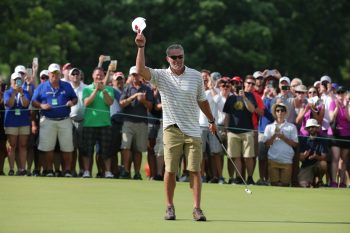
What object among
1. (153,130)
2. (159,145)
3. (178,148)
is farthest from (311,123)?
(178,148)

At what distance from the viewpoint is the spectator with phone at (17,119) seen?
21.2 m

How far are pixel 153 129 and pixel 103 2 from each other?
1116 inches

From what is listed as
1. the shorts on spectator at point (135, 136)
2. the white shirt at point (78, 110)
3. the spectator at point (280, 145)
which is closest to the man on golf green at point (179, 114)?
the spectator at point (280, 145)

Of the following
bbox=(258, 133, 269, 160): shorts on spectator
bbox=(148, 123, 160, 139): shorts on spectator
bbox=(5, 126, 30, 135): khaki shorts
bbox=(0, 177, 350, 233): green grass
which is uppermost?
bbox=(148, 123, 160, 139): shorts on spectator

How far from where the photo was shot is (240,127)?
21422 millimetres

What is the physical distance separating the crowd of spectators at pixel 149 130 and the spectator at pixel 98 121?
0.02 m

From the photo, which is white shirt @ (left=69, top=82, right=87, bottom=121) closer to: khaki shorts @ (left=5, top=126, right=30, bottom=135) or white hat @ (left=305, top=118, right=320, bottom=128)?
khaki shorts @ (left=5, top=126, right=30, bottom=135)

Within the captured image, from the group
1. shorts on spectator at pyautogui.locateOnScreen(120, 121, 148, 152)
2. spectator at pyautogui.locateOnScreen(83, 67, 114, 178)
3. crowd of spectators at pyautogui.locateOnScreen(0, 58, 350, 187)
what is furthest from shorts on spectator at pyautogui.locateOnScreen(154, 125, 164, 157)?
spectator at pyautogui.locateOnScreen(83, 67, 114, 178)

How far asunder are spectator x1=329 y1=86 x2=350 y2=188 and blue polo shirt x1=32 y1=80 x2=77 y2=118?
4852 millimetres

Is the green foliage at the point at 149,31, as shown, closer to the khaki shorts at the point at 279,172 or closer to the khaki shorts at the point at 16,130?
the khaki shorts at the point at 16,130

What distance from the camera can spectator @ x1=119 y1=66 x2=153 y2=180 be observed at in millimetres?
21625

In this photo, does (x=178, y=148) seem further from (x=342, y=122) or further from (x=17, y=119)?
(x=342, y=122)

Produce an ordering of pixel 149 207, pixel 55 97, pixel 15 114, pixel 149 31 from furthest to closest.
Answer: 1. pixel 149 31
2. pixel 15 114
3. pixel 55 97
4. pixel 149 207

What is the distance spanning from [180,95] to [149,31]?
36.8 metres
